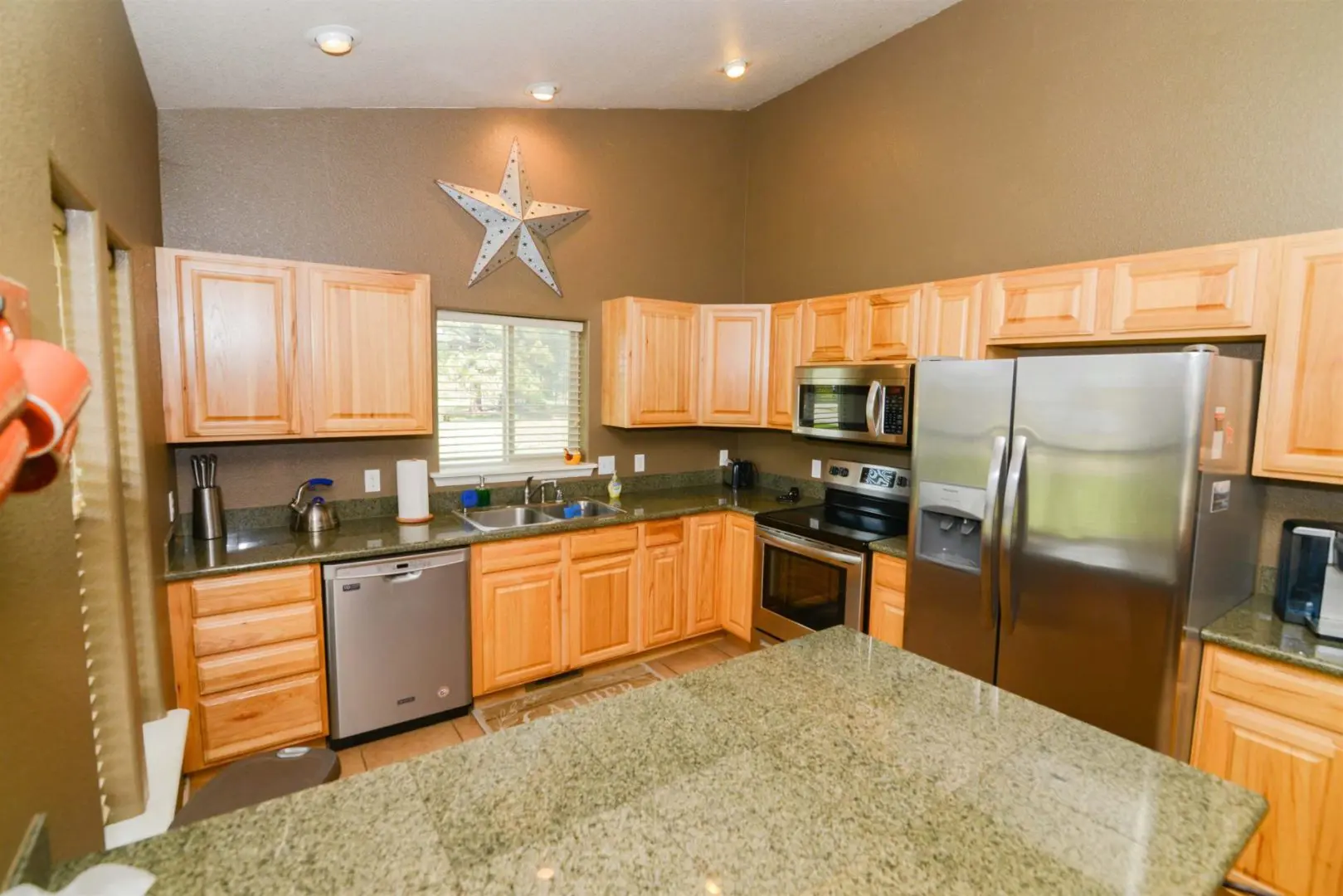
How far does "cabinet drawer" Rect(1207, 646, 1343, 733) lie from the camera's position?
1.82 meters

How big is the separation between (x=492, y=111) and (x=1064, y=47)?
284cm

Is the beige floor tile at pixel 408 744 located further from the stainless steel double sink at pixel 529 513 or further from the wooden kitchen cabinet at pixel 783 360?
the wooden kitchen cabinet at pixel 783 360

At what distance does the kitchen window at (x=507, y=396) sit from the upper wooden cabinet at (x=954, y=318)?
2051 millimetres

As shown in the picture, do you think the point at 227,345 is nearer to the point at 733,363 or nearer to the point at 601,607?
the point at 601,607

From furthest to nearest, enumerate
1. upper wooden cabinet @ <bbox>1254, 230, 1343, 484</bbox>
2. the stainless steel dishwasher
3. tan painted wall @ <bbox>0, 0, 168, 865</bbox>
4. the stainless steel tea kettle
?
the stainless steel tea kettle, the stainless steel dishwasher, upper wooden cabinet @ <bbox>1254, 230, 1343, 484</bbox>, tan painted wall @ <bbox>0, 0, 168, 865</bbox>

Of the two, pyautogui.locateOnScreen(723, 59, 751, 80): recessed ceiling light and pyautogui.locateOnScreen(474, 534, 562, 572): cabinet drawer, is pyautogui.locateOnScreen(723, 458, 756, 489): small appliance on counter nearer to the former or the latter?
pyautogui.locateOnScreen(474, 534, 562, 572): cabinet drawer

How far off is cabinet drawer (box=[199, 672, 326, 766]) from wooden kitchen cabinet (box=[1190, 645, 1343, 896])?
3.27 metres

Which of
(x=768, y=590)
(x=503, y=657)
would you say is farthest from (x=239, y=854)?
(x=768, y=590)

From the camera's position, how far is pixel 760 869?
0.91 meters

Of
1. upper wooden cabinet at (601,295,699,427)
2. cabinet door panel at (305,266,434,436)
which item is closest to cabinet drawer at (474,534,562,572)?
cabinet door panel at (305,266,434,436)

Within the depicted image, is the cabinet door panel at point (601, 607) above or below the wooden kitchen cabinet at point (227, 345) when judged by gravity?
below

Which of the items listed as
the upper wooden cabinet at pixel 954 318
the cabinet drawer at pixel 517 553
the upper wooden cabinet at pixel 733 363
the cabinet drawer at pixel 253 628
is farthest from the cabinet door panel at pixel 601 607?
the upper wooden cabinet at pixel 954 318

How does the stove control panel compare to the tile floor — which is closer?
the tile floor

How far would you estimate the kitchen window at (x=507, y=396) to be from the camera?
3574 mm
